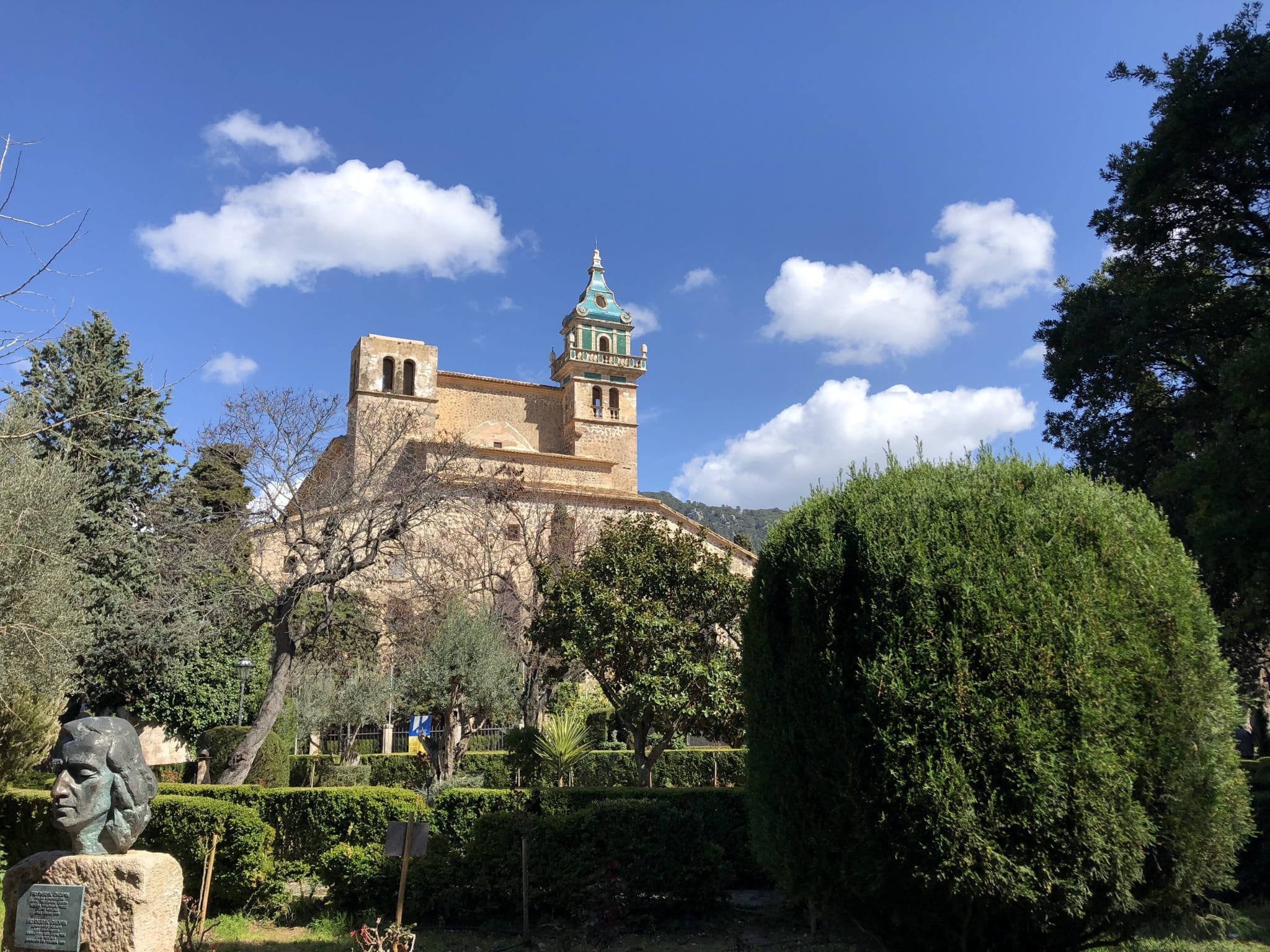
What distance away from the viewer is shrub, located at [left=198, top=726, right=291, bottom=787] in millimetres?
17016

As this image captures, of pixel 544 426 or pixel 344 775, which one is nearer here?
pixel 344 775

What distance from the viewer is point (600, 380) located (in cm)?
4884

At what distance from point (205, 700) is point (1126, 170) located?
21515 millimetres

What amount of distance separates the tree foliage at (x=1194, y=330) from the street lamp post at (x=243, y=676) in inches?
688

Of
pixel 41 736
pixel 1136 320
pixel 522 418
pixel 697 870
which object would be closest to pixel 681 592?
pixel 697 870

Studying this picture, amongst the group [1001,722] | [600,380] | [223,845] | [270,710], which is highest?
[600,380]

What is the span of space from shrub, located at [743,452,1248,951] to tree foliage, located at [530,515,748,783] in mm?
6869

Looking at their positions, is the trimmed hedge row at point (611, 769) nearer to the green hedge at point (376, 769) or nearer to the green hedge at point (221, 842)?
the green hedge at point (376, 769)

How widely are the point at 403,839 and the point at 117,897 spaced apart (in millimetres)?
2609

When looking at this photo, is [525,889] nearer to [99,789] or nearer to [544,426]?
[99,789]

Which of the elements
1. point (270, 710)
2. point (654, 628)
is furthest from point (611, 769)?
point (270, 710)

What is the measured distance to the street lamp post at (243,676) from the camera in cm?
1770

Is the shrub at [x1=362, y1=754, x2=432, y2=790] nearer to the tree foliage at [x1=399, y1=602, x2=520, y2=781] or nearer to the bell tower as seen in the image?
the tree foliage at [x1=399, y1=602, x2=520, y2=781]

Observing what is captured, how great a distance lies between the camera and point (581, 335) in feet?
164
